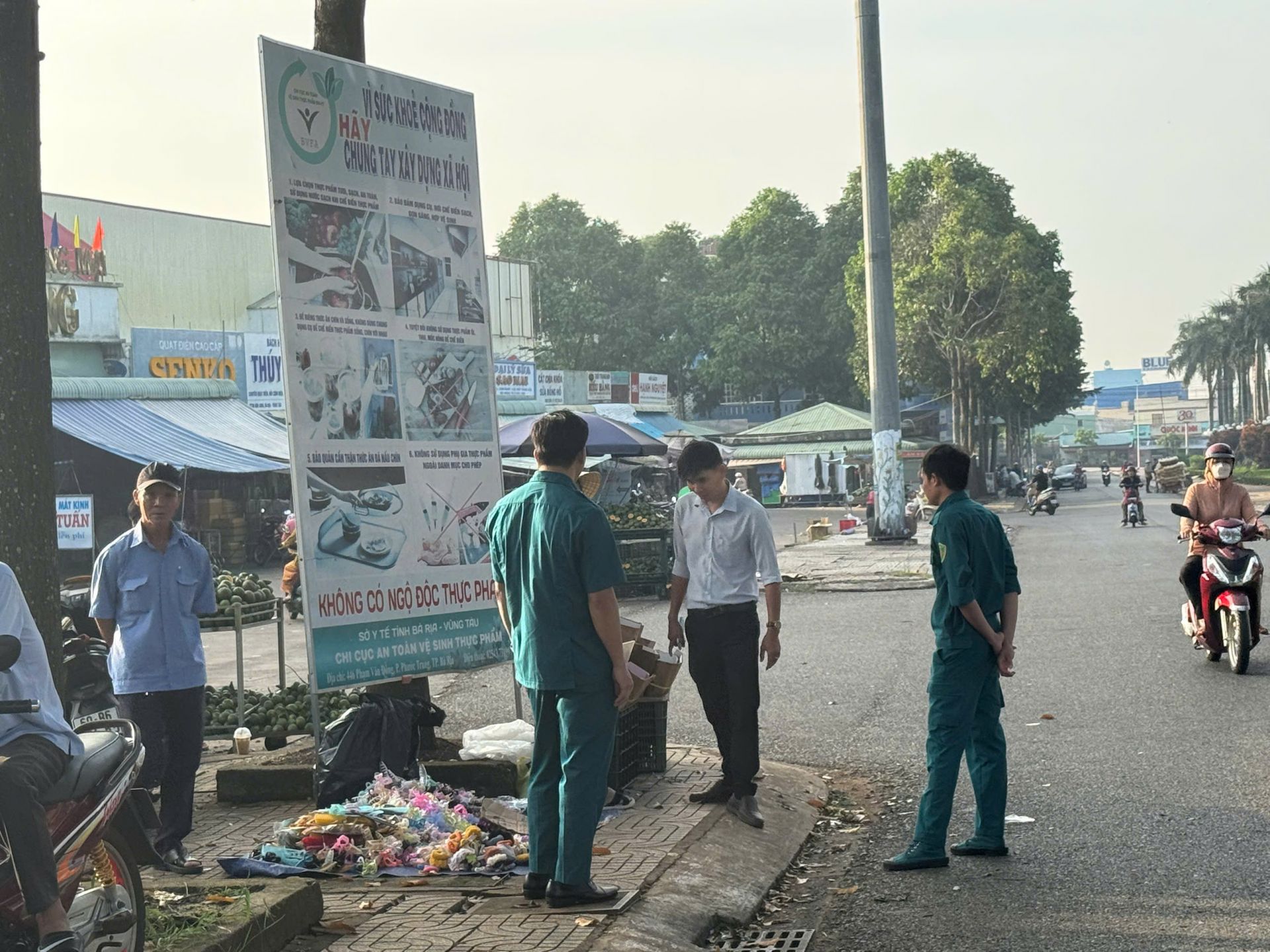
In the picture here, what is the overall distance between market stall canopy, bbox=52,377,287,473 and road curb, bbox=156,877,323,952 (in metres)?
19.8

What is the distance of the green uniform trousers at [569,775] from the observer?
5.43 metres

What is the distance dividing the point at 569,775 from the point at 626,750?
233cm

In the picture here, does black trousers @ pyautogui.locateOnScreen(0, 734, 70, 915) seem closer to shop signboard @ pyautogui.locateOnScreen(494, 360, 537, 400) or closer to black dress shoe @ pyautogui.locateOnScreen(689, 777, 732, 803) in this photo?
black dress shoe @ pyautogui.locateOnScreen(689, 777, 732, 803)

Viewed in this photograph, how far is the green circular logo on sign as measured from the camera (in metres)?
7.16

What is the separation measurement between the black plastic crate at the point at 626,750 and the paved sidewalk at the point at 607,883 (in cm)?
8

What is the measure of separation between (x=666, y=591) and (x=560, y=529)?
14.9 m

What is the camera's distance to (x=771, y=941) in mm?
5449

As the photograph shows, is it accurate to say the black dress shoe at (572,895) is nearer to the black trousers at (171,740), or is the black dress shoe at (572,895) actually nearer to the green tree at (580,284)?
the black trousers at (171,740)

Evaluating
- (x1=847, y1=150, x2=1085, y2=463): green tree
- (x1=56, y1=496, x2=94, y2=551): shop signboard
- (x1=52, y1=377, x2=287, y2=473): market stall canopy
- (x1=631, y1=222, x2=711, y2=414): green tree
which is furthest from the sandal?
(x1=631, y1=222, x2=711, y2=414): green tree

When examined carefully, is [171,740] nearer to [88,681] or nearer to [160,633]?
[160,633]

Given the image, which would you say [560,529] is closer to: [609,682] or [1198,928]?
[609,682]

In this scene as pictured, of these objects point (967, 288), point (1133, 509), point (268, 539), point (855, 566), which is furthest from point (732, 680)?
point (967, 288)

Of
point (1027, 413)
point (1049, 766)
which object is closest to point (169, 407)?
point (1049, 766)

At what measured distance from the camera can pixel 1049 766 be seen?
8156 millimetres
